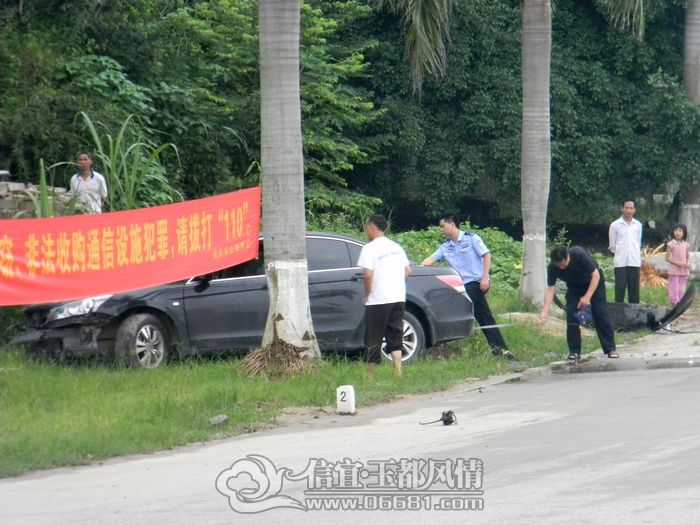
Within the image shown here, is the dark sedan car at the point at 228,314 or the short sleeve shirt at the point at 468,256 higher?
the short sleeve shirt at the point at 468,256

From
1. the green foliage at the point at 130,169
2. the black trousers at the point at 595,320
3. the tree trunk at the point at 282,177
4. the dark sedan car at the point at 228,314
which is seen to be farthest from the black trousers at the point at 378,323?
the green foliage at the point at 130,169

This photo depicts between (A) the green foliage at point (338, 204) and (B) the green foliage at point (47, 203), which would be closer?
(B) the green foliage at point (47, 203)

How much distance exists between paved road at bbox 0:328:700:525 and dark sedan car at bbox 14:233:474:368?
1.79 metres

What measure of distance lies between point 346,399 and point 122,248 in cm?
329

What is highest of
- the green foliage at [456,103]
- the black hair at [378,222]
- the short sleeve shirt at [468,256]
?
the green foliage at [456,103]

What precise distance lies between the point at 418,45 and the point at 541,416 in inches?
291

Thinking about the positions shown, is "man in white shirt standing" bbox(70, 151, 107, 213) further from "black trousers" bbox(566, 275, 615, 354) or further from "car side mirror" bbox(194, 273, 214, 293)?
"black trousers" bbox(566, 275, 615, 354)

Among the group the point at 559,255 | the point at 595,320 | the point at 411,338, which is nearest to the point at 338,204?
the point at 595,320

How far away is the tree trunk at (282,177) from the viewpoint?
12383 millimetres

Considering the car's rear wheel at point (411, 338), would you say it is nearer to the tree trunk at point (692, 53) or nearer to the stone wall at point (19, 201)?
the stone wall at point (19, 201)

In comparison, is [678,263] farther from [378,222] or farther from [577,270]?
[378,222]

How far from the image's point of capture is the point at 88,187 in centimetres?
1552

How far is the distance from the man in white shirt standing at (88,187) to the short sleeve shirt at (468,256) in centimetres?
466

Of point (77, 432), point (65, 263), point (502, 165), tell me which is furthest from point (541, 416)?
point (502, 165)
